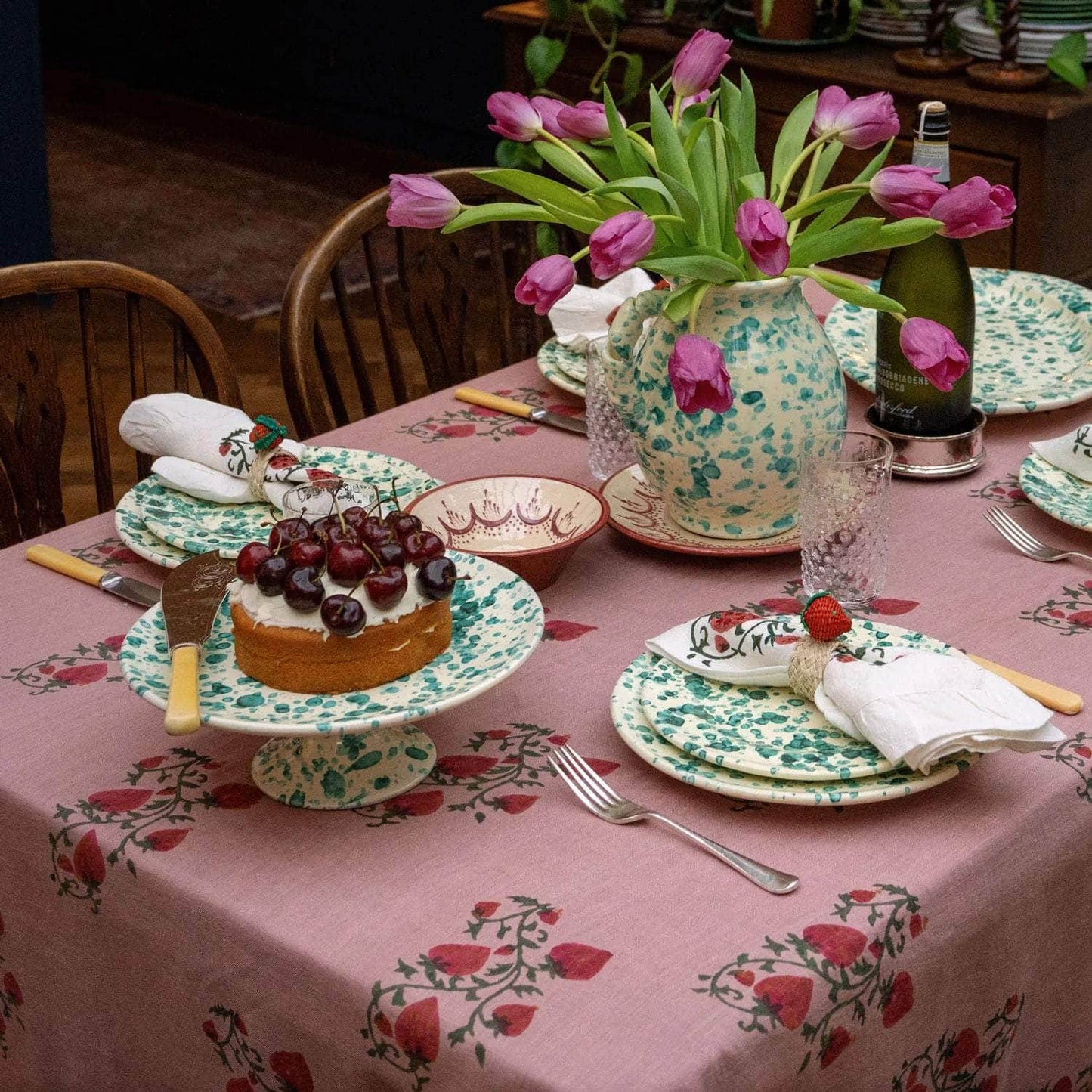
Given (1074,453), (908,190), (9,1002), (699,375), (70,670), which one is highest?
(908,190)

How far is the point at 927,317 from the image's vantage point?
4.85 feet

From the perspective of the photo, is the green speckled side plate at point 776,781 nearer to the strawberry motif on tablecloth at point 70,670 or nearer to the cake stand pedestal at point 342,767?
the cake stand pedestal at point 342,767

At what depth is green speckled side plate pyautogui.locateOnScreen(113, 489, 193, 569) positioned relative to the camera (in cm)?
123

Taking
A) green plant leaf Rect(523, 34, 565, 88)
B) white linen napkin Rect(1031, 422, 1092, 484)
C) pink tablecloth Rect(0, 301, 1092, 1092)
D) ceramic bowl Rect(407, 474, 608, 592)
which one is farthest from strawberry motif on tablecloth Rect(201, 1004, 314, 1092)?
green plant leaf Rect(523, 34, 565, 88)

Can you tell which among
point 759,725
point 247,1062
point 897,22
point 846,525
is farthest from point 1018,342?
point 897,22

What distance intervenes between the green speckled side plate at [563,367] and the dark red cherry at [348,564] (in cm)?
65

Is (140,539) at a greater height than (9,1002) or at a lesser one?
greater

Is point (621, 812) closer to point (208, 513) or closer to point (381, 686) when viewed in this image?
point (381, 686)

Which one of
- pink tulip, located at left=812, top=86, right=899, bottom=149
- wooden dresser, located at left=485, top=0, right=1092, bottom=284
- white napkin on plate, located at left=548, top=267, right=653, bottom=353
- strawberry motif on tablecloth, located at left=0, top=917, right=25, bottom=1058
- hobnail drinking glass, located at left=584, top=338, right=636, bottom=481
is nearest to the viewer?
strawberry motif on tablecloth, located at left=0, top=917, right=25, bottom=1058

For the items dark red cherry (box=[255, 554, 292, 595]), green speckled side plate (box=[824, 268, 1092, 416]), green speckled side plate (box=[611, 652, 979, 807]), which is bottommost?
green speckled side plate (box=[611, 652, 979, 807])

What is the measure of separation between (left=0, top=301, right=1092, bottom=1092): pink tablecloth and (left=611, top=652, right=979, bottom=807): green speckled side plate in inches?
0.8

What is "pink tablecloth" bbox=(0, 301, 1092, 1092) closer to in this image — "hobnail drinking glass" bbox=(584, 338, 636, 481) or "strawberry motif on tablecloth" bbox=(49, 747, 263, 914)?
"strawberry motif on tablecloth" bbox=(49, 747, 263, 914)

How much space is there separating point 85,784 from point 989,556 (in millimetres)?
702

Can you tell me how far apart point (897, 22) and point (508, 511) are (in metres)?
2.19
